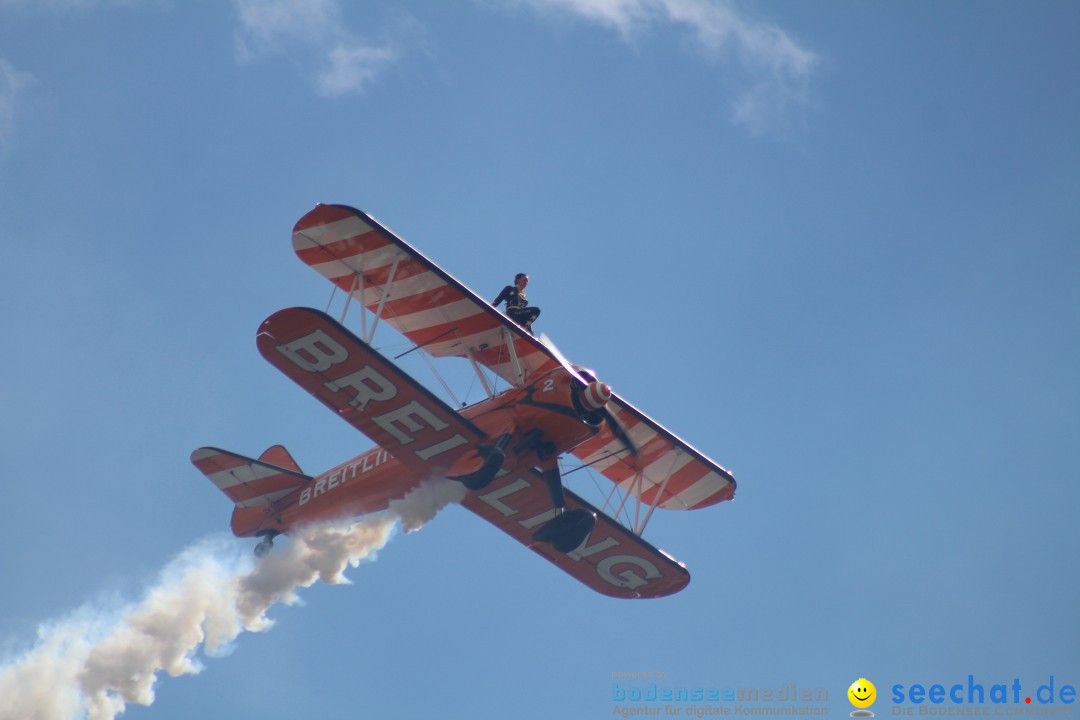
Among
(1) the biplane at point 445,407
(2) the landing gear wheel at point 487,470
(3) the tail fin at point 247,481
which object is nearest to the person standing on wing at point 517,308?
(1) the biplane at point 445,407

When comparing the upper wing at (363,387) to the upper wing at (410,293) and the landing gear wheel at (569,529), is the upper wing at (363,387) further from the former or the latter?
the landing gear wheel at (569,529)

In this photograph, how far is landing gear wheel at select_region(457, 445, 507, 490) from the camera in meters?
19.8

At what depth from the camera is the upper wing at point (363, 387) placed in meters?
19.4

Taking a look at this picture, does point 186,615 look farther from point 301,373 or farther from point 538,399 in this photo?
point 538,399

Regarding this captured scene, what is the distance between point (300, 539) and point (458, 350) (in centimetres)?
471

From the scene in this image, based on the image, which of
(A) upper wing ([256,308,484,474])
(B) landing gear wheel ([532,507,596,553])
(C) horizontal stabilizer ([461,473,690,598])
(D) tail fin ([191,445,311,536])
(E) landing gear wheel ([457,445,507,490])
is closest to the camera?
(A) upper wing ([256,308,484,474])

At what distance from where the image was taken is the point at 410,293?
68.5ft

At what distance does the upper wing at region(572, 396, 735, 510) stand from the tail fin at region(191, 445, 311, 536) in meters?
5.28

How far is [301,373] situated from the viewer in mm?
19781

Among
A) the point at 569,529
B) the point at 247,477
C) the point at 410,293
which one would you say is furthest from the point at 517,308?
the point at 247,477

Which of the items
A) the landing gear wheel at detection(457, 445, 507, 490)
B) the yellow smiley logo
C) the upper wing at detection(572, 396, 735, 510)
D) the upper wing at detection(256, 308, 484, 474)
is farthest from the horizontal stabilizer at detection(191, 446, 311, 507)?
the yellow smiley logo

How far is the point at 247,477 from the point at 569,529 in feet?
21.6

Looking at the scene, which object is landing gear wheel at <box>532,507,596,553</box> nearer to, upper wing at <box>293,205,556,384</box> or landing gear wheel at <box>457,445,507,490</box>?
landing gear wheel at <box>457,445,507,490</box>

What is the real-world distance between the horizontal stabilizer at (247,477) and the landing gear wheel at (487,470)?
507 cm
